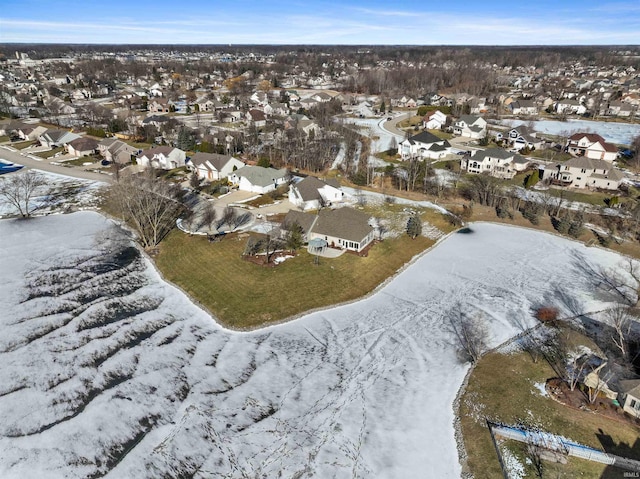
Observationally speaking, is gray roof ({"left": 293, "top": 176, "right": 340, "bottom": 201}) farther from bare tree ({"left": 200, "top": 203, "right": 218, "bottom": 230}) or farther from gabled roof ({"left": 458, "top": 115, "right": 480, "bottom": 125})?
gabled roof ({"left": 458, "top": 115, "right": 480, "bottom": 125})

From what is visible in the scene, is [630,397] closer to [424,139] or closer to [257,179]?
[257,179]

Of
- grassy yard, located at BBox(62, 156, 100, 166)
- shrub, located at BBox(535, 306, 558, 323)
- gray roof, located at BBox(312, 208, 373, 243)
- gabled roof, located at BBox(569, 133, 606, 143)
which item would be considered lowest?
shrub, located at BBox(535, 306, 558, 323)

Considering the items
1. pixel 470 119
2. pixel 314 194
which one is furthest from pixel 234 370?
pixel 470 119

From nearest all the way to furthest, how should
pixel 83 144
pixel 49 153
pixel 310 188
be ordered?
pixel 310 188 → pixel 83 144 → pixel 49 153

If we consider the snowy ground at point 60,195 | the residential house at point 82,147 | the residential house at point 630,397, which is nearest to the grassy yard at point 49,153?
the residential house at point 82,147

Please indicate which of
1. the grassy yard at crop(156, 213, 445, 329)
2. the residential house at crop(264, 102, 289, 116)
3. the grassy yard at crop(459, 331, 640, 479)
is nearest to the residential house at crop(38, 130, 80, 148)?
the residential house at crop(264, 102, 289, 116)

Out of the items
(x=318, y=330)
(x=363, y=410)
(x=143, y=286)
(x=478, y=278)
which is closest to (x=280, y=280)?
(x=318, y=330)
